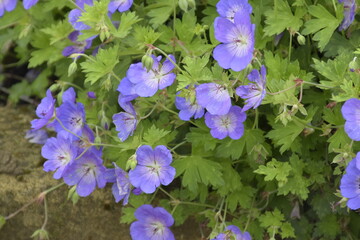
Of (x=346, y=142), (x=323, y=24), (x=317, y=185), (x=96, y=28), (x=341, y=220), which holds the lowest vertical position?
(x=341, y=220)

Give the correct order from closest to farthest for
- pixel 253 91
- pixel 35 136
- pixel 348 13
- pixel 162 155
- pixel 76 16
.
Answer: pixel 253 91, pixel 162 155, pixel 348 13, pixel 76 16, pixel 35 136

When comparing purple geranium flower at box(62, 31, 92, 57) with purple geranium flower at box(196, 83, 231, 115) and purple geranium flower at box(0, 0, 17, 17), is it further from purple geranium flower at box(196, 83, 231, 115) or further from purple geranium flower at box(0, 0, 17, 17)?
purple geranium flower at box(196, 83, 231, 115)

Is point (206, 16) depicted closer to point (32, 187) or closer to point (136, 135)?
point (136, 135)

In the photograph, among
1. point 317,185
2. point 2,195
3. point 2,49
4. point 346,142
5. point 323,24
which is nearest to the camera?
point 346,142

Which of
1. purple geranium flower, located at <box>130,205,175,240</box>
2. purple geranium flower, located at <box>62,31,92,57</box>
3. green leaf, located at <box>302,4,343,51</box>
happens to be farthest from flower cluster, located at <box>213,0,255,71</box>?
purple geranium flower, located at <box>62,31,92,57</box>

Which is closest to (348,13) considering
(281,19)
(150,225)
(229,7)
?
(281,19)

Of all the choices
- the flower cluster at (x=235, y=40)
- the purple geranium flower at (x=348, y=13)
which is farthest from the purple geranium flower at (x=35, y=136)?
the purple geranium flower at (x=348, y=13)

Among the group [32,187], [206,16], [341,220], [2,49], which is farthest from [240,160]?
[2,49]

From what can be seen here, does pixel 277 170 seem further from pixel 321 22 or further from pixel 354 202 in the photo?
pixel 321 22
